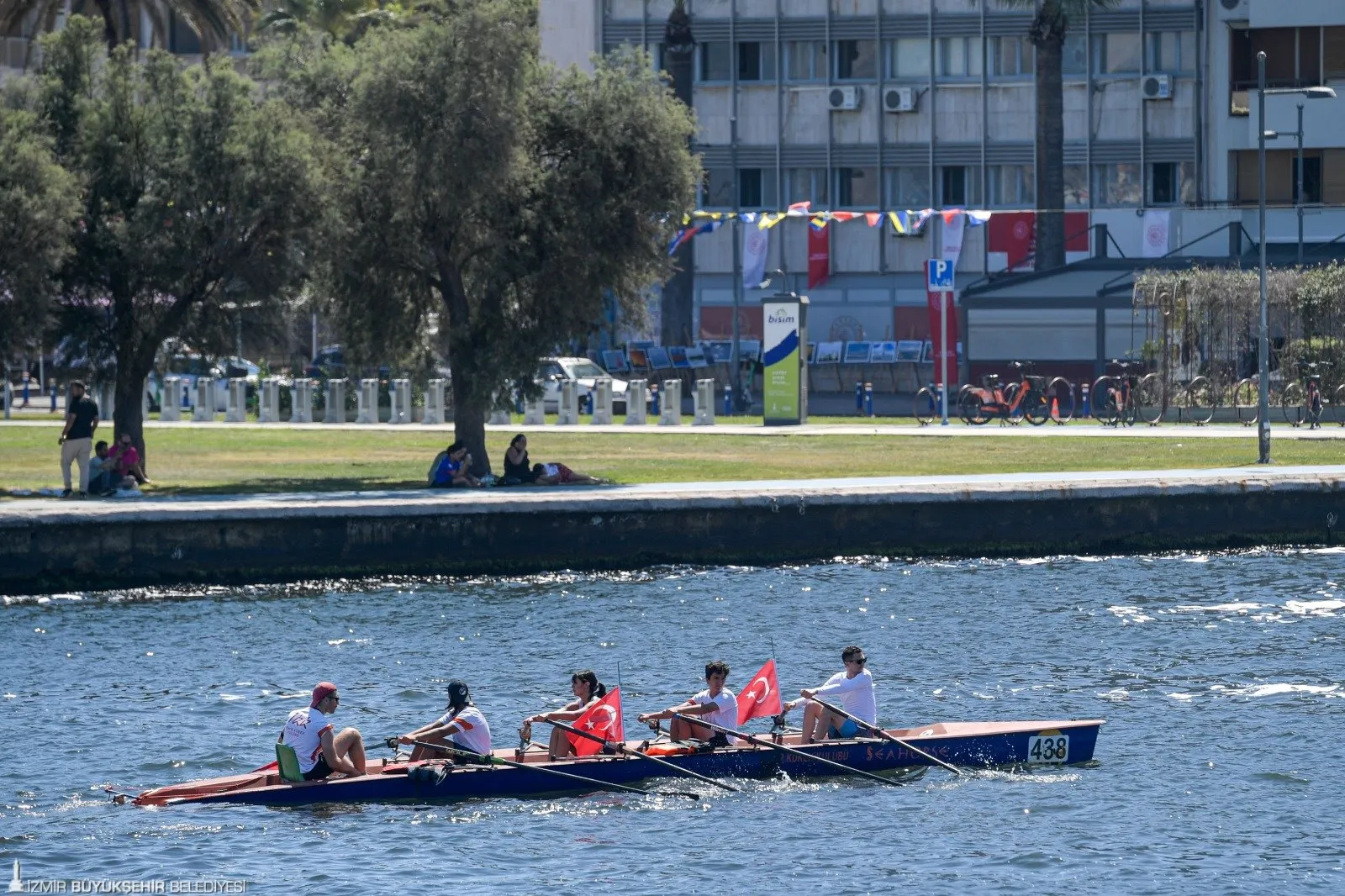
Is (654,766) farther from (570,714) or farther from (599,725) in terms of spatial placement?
(570,714)

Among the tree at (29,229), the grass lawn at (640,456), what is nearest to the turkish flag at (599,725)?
the grass lawn at (640,456)

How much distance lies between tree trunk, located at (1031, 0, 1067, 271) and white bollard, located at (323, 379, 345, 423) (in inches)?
912

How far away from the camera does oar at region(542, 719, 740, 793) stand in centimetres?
2240

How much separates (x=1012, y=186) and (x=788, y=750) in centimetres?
5602

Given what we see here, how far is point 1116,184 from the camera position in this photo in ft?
246

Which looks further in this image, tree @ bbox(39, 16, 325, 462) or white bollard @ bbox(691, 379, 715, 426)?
white bollard @ bbox(691, 379, 715, 426)

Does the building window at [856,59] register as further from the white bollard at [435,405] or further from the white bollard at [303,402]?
the white bollard at [303,402]

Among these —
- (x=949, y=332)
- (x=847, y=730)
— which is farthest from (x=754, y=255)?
(x=847, y=730)

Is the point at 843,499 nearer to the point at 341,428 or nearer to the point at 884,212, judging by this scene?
the point at 341,428

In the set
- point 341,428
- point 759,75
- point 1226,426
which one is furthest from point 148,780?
point 759,75

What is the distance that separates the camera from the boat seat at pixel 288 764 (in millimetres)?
21516

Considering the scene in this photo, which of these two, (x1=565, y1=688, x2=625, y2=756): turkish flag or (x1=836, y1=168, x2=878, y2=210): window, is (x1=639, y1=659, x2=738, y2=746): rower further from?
(x1=836, y1=168, x2=878, y2=210): window

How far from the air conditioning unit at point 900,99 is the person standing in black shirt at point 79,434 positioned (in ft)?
146

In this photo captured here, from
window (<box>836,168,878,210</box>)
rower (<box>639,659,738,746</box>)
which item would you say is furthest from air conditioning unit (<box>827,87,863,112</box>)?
rower (<box>639,659,738,746</box>)
